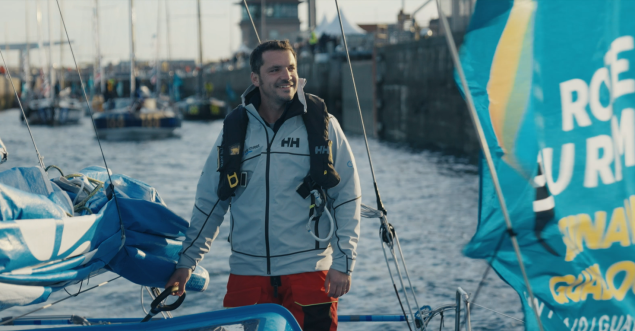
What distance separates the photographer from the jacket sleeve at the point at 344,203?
2945 mm

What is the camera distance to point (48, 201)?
2.83 meters

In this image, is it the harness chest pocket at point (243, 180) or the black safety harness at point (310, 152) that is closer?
the black safety harness at point (310, 152)

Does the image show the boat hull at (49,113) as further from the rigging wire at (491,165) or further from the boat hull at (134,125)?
the rigging wire at (491,165)

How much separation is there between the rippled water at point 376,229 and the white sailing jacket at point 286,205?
3.75m

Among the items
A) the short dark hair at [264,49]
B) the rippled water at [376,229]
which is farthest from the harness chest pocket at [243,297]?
the rippled water at [376,229]

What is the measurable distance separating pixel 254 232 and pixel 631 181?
1.45 m

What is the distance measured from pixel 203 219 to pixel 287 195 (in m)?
0.40

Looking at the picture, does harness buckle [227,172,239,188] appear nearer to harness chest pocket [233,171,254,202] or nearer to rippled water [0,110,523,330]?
harness chest pocket [233,171,254,202]

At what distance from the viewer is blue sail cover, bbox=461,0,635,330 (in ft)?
6.67

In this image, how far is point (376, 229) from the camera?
1175 centimetres

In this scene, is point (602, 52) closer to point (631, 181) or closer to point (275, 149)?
point (631, 181)

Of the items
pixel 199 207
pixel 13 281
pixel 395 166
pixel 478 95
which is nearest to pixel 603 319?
pixel 478 95

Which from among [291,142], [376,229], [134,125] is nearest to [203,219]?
[291,142]

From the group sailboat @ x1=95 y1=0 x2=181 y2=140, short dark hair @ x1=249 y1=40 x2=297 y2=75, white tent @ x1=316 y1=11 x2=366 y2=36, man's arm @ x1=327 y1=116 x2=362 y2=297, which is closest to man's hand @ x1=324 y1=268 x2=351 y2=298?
man's arm @ x1=327 y1=116 x2=362 y2=297
